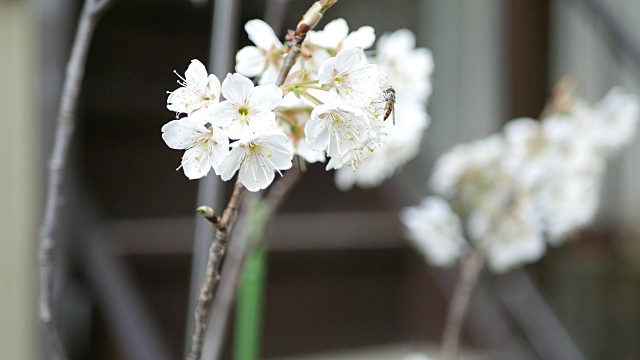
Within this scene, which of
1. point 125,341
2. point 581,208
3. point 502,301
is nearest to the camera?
point 581,208

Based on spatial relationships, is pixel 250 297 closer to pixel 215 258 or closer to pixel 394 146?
pixel 394 146

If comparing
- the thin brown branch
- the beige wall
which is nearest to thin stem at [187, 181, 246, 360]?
the thin brown branch

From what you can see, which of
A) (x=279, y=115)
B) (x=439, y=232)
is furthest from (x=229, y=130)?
(x=439, y=232)

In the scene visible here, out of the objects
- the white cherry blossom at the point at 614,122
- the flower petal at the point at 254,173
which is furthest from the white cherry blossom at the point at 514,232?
the flower petal at the point at 254,173

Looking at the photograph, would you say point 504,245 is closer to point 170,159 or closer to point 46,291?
point 46,291

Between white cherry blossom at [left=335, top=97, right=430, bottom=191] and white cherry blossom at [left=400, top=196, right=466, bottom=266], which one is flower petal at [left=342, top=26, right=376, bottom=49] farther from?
white cherry blossom at [left=400, top=196, right=466, bottom=266]

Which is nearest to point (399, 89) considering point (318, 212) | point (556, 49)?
point (318, 212)

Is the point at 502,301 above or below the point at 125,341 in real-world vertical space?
above
